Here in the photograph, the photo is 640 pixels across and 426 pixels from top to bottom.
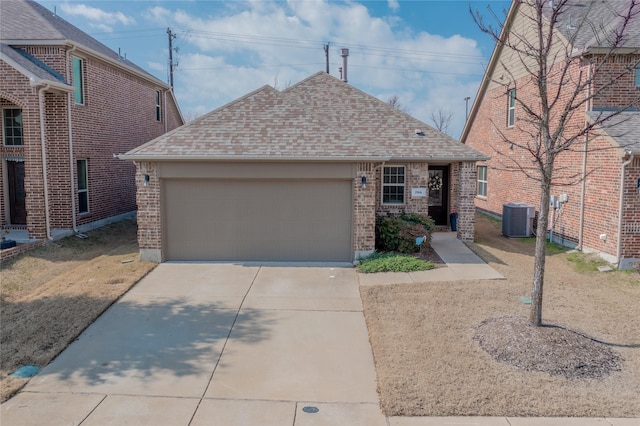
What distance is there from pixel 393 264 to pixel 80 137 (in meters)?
10.7

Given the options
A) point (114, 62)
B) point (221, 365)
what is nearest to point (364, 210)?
point (221, 365)

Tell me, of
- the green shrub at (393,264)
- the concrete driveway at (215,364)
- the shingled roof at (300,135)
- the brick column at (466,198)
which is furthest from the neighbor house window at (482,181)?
the concrete driveway at (215,364)

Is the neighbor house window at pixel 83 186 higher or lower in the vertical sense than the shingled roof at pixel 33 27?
lower

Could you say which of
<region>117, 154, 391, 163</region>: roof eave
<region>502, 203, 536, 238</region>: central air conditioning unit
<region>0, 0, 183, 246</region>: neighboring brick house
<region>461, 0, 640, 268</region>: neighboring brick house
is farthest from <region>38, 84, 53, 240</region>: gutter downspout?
<region>502, 203, 536, 238</region>: central air conditioning unit

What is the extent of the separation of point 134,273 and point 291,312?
4250 mm

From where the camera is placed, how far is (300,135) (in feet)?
39.9

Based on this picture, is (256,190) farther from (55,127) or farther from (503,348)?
(503,348)

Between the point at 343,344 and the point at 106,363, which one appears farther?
the point at 343,344

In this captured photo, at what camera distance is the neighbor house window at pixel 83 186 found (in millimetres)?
15625

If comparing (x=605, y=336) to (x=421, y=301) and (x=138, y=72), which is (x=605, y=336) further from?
(x=138, y=72)

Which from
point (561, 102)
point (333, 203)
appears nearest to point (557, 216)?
point (561, 102)

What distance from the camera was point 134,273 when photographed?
10656mm

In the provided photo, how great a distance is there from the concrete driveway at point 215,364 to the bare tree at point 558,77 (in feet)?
10.5

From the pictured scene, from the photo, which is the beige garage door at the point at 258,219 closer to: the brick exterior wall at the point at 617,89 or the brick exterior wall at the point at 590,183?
the brick exterior wall at the point at 590,183
